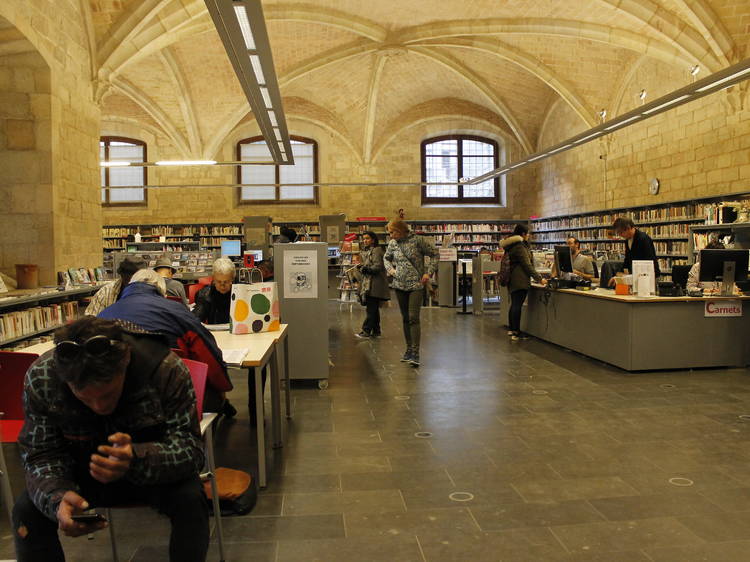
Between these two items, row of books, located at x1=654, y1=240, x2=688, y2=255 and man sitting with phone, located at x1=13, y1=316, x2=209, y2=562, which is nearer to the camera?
man sitting with phone, located at x1=13, y1=316, x2=209, y2=562

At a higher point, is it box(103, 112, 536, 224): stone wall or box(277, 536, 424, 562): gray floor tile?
box(103, 112, 536, 224): stone wall

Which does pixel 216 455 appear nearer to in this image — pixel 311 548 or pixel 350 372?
pixel 311 548

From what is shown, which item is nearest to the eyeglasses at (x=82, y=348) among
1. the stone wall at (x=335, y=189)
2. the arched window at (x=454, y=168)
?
the stone wall at (x=335, y=189)

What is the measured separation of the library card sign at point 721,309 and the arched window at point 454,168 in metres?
13.0

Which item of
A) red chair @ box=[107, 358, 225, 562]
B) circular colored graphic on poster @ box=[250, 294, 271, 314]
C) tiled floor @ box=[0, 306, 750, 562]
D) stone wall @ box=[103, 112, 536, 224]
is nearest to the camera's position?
red chair @ box=[107, 358, 225, 562]

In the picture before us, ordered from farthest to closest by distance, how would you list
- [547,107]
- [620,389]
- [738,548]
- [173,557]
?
[547,107]
[620,389]
[738,548]
[173,557]

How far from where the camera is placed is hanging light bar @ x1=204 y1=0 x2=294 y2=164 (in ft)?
14.4

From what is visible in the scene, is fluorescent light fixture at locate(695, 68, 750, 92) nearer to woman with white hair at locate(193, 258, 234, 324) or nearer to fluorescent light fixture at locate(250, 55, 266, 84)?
fluorescent light fixture at locate(250, 55, 266, 84)

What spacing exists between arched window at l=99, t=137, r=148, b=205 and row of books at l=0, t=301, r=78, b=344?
41.6 feet

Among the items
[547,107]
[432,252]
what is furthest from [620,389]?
[547,107]

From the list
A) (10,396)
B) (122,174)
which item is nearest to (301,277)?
(10,396)

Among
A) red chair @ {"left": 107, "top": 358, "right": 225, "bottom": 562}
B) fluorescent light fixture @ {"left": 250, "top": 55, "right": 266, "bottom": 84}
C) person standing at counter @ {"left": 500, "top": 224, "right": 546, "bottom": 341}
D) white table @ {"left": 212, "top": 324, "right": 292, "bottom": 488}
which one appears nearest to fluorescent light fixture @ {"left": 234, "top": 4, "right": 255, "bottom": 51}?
fluorescent light fixture @ {"left": 250, "top": 55, "right": 266, "bottom": 84}

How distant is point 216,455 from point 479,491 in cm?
165

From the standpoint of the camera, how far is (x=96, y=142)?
868cm
